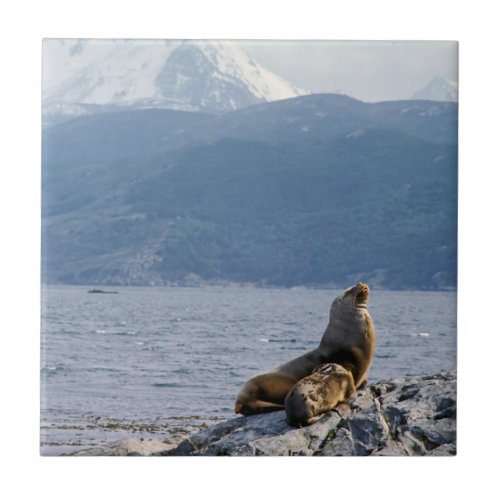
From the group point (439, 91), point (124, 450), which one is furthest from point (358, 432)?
point (439, 91)

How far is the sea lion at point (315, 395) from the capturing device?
36.3 feet

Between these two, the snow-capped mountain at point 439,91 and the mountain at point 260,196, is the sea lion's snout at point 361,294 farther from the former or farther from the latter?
the snow-capped mountain at point 439,91

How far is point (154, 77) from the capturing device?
12312 mm

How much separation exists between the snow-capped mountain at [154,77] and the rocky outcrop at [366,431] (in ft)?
10.2

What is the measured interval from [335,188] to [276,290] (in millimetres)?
1152

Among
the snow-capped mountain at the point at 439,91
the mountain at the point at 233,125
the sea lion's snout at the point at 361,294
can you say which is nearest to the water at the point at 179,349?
the sea lion's snout at the point at 361,294

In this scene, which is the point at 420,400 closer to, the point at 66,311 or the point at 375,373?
the point at 375,373

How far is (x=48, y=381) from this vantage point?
11.6 metres

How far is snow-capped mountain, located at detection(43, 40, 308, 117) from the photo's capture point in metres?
11.7

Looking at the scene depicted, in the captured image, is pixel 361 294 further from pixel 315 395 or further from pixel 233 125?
pixel 233 125

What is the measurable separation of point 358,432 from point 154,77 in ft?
12.8

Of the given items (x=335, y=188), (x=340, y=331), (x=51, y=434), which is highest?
(x=335, y=188)

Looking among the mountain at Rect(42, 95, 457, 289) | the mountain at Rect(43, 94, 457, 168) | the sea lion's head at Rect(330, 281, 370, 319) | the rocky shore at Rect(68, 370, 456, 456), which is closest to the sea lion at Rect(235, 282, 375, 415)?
the sea lion's head at Rect(330, 281, 370, 319)

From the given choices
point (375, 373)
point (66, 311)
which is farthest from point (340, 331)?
point (66, 311)
